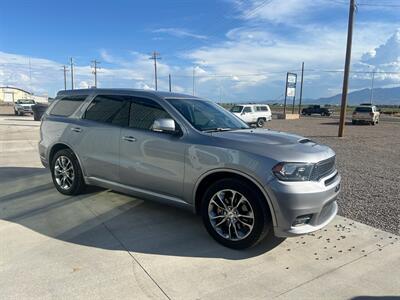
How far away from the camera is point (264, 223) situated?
11.9 ft

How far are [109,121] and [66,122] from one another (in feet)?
3.30

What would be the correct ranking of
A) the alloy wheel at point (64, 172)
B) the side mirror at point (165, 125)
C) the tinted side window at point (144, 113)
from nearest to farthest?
the side mirror at point (165, 125)
the tinted side window at point (144, 113)
the alloy wheel at point (64, 172)

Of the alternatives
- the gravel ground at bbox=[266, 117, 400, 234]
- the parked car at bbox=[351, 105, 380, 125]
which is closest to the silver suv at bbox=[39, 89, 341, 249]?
the gravel ground at bbox=[266, 117, 400, 234]

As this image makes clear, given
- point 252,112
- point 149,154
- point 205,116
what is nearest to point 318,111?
point 252,112

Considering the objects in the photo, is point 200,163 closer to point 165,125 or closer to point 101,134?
point 165,125

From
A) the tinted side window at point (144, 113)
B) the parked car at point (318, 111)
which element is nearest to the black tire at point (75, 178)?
the tinted side window at point (144, 113)

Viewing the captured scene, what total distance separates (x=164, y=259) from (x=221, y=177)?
3.54 ft

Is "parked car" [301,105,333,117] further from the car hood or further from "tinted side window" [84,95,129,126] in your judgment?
the car hood

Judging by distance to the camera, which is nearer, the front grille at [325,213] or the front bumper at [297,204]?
the front bumper at [297,204]

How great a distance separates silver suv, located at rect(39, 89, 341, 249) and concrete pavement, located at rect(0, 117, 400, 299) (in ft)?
1.10

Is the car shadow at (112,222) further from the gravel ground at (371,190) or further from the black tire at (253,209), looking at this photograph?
the gravel ground at (371,190)

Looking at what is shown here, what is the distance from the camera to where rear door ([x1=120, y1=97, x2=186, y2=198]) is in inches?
166

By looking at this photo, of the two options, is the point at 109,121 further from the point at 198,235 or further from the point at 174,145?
the point at 198,235

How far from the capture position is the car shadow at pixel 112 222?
386 centimetres
